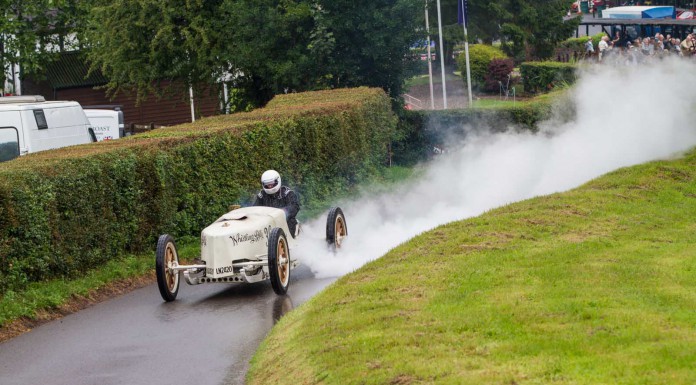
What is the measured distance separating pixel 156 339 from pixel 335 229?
17.6 ft

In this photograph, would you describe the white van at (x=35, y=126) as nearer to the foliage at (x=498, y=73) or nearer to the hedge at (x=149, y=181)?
the hedge at (x=149, y=181)

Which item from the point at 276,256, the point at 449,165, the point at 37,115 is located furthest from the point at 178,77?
the point at 276,256

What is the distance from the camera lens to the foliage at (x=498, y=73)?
203ft

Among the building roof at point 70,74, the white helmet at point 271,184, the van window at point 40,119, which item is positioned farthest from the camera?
the building roof at point 70,74

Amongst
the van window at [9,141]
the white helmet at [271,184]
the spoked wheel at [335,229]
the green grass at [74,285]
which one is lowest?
the green grass at [74,285]

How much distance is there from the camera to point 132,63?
39844 mm

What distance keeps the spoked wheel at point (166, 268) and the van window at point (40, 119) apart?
393 inches

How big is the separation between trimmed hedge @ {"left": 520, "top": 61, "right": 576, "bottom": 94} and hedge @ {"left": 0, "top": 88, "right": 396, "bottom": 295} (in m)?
26.8

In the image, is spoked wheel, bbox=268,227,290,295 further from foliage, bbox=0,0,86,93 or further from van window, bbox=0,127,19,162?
foliage, bbox=0,0,86,93

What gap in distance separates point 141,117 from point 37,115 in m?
33.3

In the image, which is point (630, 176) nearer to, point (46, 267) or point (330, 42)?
point (46, 267)

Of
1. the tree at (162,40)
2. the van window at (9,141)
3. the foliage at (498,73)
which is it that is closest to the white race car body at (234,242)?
the van window at (9,141)

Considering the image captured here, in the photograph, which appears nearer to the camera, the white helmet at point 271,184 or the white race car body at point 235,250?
the white race car body at point 235,250

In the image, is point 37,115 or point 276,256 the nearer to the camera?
point 276,256
